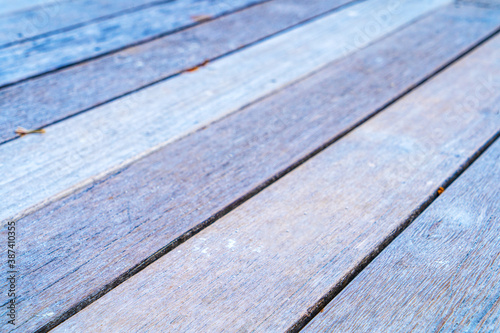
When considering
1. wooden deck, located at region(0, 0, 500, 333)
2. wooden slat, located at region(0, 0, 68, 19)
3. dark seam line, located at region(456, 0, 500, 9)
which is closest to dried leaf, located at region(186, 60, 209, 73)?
wooden deck, located at region(0, 0, 500, 333)

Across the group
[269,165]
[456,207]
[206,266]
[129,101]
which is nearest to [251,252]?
[206,266]

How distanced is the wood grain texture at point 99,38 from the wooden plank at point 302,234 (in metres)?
0.75

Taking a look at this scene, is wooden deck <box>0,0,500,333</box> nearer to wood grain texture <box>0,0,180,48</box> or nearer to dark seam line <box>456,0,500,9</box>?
wood grain texture <box>0,0,180,48</box>

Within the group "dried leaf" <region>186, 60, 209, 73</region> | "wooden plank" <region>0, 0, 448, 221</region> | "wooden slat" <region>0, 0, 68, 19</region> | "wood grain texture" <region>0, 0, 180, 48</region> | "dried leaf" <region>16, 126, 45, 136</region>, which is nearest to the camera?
"wooden plank" <region>0, 0, 448, 221</region>

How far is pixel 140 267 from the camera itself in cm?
61

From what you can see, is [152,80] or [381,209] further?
[152,80]

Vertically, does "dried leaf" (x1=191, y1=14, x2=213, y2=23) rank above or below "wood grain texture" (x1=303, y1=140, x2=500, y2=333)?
above

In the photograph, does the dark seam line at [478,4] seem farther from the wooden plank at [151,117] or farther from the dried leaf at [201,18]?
the dried leaf at [201,18]

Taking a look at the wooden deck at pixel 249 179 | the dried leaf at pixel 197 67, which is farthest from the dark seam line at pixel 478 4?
the dried leaf at pixel 197 67

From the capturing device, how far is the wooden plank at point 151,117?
2.53 ft

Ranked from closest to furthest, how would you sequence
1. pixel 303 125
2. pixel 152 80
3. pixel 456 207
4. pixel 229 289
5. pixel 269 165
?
pixel 229 289, pixel 456 207, pixel 269 165, pixel 303 125, pixel 152 80

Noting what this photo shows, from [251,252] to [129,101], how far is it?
549 mm

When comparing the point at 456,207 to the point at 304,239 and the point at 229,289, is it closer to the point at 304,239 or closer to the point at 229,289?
the point at 304,239

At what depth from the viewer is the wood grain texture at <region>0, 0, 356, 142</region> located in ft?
3.15
